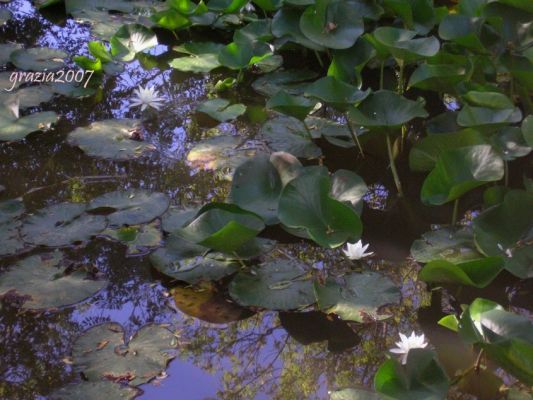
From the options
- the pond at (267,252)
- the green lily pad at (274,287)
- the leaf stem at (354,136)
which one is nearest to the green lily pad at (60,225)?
the pond at (267,252)

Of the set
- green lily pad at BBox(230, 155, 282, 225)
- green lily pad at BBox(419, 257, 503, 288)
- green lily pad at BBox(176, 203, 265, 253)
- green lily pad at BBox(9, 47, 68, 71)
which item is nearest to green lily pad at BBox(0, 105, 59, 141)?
green lily pad at BBox(9, 47, 68, 71)

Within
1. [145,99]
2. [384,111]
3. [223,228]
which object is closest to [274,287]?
[223,228]

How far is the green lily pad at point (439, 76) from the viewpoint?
2125mm

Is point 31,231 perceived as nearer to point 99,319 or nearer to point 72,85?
point 99,319

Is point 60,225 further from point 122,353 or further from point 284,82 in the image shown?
point 284,82

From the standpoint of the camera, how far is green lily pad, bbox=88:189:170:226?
195 cm

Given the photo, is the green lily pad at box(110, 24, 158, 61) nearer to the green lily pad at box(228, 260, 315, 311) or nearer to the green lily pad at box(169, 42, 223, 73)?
the green lily pad at box(169, 42, 223, 73)

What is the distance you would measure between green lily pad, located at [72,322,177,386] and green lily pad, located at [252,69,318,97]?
1.47 m

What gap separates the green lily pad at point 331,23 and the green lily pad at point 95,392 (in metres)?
1.52

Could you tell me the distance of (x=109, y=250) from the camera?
6.13ft

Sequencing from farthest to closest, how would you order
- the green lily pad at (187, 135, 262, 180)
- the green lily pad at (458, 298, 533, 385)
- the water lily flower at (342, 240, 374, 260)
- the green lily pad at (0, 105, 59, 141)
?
the green lily pad at (0, 105, 59, 141) → the green lily pad at (187, 135, 262, 180) → the water lily flower at (342, 240, 374, 260) → the green lily pad at (458, 298, 533, 385)

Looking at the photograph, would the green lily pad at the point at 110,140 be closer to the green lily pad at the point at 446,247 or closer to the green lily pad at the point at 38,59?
the green lily pad at the point at 38,59

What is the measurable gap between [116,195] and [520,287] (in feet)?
3.85

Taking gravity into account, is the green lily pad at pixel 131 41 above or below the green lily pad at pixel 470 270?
below
